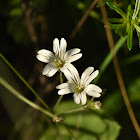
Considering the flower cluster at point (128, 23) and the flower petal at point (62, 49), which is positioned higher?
the flower cluster at point (128, 23)

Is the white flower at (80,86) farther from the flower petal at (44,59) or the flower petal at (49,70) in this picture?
the flower petal at (44,59)

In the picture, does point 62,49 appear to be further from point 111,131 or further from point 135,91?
point 135,91

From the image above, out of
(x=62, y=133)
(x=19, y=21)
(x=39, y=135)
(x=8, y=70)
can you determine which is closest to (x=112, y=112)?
(x=62, y=133)

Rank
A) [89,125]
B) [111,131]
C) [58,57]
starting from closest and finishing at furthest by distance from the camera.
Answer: [58,57], [111,131], [89,125]

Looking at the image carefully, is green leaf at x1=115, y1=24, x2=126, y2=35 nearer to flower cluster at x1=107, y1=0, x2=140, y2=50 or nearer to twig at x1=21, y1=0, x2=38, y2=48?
flower cluster at x1=107, y1=0, x2=140, y2=50

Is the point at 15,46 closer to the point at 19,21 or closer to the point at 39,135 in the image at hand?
the point at 19,21

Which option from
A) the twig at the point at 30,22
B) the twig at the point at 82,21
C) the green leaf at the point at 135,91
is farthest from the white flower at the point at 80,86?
the twig at the point at 30,22

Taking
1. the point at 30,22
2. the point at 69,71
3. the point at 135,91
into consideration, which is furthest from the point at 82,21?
the point at 135,91
